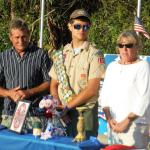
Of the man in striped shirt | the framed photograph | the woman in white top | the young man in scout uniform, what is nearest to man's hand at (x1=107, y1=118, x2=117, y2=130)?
the woman in white top

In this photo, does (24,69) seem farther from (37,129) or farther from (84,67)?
(37,129)

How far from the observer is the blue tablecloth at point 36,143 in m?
4.27

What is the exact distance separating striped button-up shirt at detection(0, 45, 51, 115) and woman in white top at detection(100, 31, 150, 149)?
2.95 ft

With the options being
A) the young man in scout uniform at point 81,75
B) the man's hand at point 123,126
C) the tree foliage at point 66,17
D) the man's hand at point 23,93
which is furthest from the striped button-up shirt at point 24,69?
the tree foliage at point 66,17

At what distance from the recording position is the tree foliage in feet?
46.6

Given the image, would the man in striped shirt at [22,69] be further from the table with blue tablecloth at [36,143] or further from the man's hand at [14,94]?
the table with blue tablecloth at [36,143]

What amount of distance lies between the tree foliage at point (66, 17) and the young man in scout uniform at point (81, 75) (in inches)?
341

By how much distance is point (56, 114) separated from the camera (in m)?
4.79

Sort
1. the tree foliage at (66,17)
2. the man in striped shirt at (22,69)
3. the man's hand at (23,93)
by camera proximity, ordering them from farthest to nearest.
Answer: the tree foliage at (66,17) < the man in striped shirt at (22,69) < the man's hand at (23,93)

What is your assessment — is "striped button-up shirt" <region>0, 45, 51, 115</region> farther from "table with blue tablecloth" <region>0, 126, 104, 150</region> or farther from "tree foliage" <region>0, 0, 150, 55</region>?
"tree foliage" <region>0, 0, 150, 55</region>

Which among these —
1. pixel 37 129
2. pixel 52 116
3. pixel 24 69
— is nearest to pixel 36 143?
pixel 37 129

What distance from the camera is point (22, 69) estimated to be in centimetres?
538

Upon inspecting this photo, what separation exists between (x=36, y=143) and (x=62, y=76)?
0.90 meters

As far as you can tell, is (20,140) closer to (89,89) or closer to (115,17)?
(89,89)
